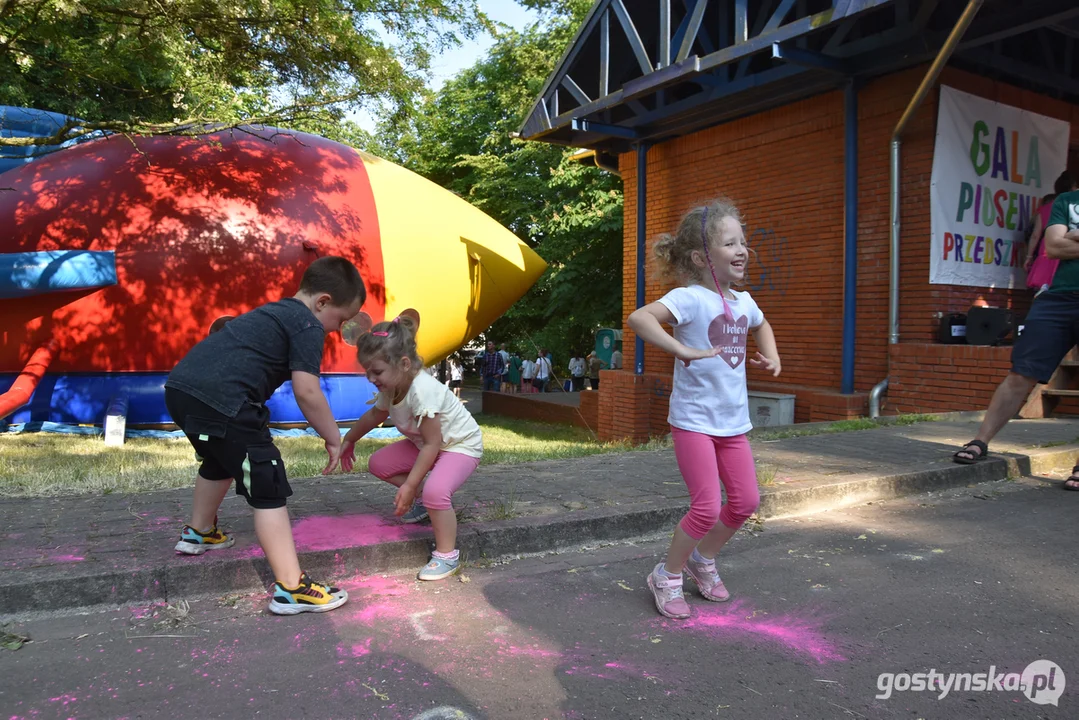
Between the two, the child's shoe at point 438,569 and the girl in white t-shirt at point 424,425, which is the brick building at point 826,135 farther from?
the child's shoe at point 438,569

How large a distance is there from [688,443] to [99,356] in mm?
8636

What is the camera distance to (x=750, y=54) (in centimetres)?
824

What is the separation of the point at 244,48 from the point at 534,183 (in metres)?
14.1

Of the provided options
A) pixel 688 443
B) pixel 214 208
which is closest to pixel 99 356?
pixel 214 208

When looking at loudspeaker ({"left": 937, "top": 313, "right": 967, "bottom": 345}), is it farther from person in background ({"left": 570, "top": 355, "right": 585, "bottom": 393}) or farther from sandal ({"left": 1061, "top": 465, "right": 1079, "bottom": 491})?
person in background ({"left": 570, "top": 355, "right": 585, "bottom": 393})

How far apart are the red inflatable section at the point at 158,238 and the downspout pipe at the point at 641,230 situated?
13.0 ft

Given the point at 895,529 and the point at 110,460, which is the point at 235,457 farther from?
the point at 110,460

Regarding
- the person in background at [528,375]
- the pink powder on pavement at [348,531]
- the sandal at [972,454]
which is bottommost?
A: the person in background at [528,375]

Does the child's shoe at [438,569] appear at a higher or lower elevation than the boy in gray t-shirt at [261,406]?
lower

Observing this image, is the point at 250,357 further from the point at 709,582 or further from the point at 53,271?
the point at 53,271

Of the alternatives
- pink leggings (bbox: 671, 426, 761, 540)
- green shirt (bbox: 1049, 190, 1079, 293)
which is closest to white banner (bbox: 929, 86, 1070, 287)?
green shirt (bbox: 1049, 190, 1079, 293)

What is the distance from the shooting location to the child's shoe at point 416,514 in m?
3.82

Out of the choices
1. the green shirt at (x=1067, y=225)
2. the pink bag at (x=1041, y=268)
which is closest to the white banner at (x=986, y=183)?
the pink bag at (x=1041, y=268)

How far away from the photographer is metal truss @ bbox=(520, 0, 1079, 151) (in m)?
7.75
